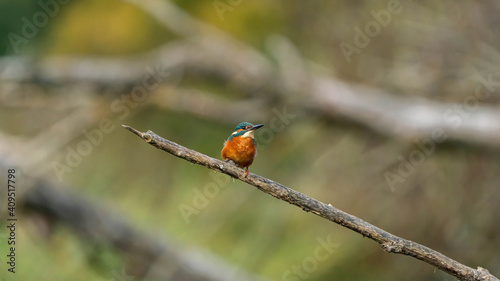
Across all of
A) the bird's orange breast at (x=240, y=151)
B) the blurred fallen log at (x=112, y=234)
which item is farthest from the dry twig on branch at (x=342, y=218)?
the blurred fallen log at (x=112, y=234)

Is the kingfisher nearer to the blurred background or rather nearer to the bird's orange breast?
the bird's orange breast

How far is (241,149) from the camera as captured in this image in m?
1.25

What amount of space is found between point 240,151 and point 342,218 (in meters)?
0.31

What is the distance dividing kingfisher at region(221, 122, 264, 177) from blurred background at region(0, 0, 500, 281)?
4.63 ft

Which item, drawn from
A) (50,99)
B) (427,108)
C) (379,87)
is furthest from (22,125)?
(427,108)

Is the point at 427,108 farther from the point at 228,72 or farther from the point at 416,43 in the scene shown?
the point at 228,72

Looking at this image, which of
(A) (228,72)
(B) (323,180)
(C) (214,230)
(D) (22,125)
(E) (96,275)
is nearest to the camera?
(E) (96,275)

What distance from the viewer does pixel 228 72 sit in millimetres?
4172

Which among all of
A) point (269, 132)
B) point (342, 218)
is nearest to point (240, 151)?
point (342, 218)

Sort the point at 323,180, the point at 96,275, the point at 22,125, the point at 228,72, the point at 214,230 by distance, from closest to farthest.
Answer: the point at 96,275, the point at 214,230, the point at 323,180, the point at 228,72, the point at 22,125

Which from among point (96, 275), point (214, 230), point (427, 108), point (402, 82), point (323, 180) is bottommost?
point (96, 275)

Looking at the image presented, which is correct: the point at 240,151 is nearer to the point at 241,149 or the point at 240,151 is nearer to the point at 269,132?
the point at 241,149

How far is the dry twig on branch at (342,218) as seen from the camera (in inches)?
39.7

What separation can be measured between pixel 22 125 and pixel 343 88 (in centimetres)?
251
